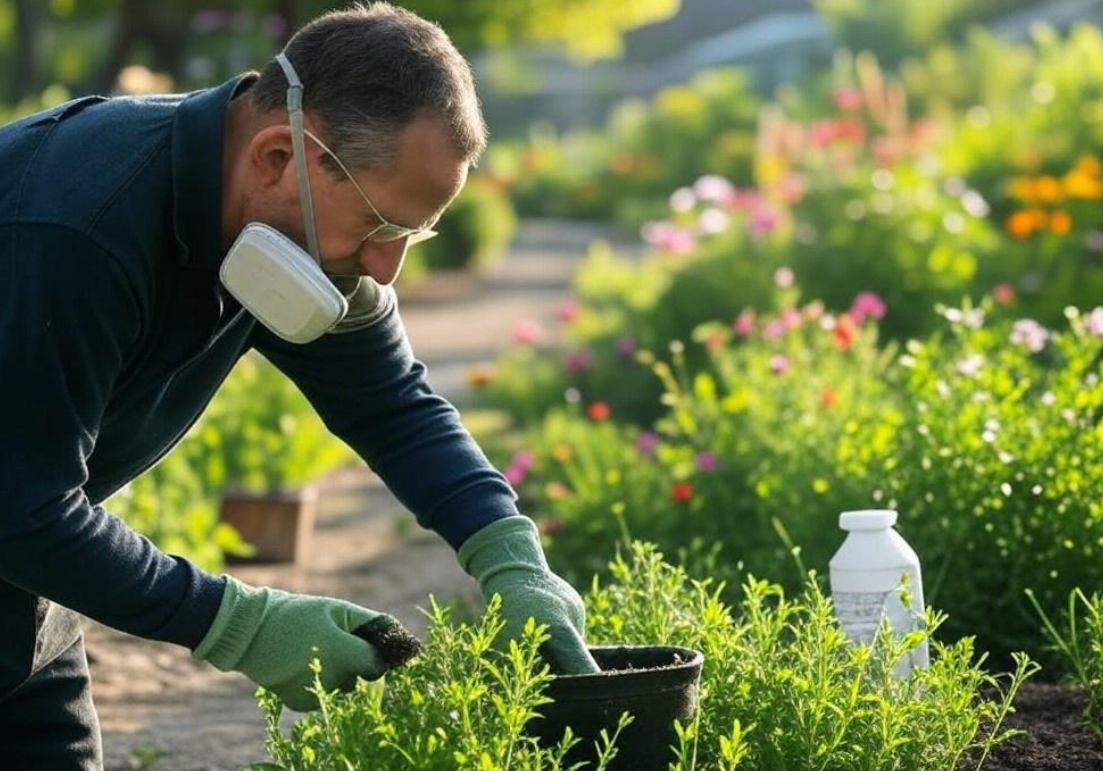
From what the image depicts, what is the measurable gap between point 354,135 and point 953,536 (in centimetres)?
209

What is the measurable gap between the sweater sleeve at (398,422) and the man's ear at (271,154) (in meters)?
0.39

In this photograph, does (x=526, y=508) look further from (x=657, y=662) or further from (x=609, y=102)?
(x=609, y=102)

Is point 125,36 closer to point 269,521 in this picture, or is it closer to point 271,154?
point 269,521

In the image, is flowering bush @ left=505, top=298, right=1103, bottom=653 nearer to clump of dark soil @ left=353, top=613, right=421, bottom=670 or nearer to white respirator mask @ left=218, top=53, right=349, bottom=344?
clump of dark soil @ left=353, top=613, right=421, bottom=670

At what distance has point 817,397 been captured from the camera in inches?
208

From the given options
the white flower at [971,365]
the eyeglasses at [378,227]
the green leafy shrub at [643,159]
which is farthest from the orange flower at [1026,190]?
the green leafy shrub at [643,159]

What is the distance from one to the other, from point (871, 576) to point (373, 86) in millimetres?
1305

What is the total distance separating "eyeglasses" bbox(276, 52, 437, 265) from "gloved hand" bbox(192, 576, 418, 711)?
18.3 inches

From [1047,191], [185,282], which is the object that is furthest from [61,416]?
[1047,191]

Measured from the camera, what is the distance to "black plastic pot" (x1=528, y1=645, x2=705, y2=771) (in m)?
2.57

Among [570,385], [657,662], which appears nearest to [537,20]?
[570,385]

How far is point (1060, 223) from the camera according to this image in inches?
324

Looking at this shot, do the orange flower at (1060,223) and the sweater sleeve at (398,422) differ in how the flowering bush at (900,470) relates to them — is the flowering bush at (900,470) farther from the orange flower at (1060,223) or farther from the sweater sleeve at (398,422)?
the orange flower at (1060,223)

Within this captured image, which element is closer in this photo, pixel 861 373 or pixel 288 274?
pixel 288 274
